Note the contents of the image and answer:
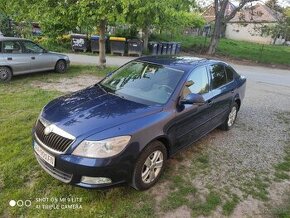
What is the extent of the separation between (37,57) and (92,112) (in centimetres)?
721

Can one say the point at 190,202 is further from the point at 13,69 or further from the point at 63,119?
the point at 13,69

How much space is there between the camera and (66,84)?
30.9ft

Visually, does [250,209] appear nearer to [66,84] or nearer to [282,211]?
[282,211]

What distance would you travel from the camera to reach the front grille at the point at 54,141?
3340mm

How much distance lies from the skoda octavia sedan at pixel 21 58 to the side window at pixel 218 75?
668 centimetres

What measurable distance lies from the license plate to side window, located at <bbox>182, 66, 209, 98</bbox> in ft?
6.56

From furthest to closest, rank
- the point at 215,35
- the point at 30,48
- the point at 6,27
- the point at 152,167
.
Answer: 1. the point at 215,35
2. the point at 6,27
3. the point at 30,48
4. the point at 152,167

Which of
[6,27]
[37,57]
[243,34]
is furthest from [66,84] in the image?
[243,34]

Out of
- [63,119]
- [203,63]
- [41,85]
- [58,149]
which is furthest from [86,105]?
[41,85]

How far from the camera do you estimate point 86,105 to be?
3.96 m

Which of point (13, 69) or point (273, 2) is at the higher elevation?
point (273, 2)

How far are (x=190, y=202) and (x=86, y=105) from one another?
1853 millimetres

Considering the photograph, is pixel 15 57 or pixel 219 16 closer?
pixel 15 57

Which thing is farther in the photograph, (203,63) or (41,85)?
(41,85)
